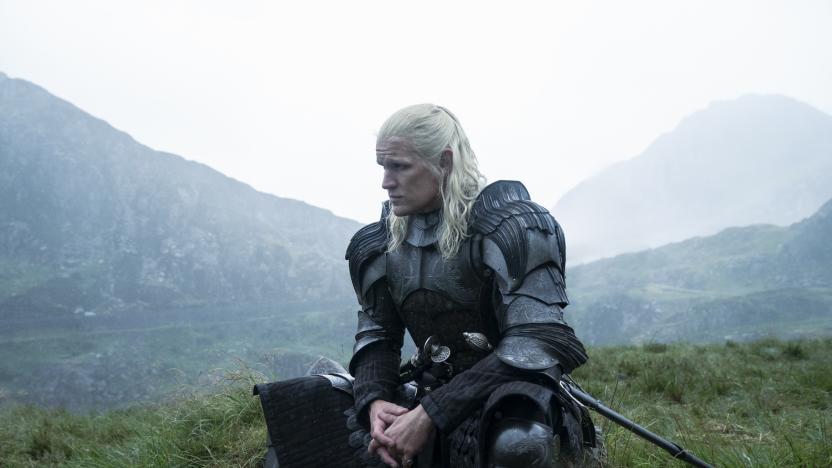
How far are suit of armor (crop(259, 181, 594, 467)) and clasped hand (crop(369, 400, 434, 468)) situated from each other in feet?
0.20

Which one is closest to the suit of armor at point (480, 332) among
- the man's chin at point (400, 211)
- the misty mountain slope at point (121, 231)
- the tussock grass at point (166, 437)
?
the man's chin at point (400, 211)

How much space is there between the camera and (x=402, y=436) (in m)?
2.56

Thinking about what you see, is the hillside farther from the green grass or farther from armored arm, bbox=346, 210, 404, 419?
armored arm, bbox=346, 210, 404, 419

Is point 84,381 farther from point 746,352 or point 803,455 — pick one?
point 803,455

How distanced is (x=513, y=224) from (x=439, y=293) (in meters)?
0.52

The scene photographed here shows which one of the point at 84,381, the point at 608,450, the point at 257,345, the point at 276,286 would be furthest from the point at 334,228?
the point at 608,450

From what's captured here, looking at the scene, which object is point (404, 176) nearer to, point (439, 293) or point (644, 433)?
point (439, 293)

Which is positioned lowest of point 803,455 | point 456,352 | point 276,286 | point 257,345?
point 257,345

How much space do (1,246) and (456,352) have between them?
124 feet

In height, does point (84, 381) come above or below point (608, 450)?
below

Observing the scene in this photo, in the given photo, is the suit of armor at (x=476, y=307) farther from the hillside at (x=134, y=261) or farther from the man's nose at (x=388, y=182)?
the hillside at (x=134, y=261)

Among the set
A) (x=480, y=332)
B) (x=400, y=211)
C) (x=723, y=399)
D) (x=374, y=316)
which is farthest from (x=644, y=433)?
(x=723, y=399)

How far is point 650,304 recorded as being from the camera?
3703cm

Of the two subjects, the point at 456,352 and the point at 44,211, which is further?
the point at 44,211
